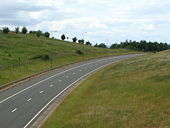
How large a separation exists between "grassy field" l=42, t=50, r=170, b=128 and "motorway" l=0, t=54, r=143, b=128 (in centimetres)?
231

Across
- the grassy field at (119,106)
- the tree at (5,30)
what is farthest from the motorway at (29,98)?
the tree at (5,30)

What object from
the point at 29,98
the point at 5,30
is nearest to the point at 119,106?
the point at 29,98

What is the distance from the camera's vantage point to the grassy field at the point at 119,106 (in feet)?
84.3

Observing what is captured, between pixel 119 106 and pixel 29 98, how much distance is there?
13.2m

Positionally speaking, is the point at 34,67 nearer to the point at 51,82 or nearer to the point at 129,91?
the point at 51,82

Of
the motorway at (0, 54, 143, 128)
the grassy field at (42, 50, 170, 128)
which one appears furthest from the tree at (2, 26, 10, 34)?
the grassy field at (42, 50, 170, 128)

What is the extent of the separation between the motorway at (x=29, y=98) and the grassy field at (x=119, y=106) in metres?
2.31

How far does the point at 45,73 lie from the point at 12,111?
34201mm

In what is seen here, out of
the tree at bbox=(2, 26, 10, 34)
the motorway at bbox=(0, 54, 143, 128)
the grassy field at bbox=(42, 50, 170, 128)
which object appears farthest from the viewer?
the tree at bbox=(2, 26, 10, 34)

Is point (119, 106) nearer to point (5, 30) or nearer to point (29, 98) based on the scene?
point (29, 98)

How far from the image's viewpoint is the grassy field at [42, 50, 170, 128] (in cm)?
2570

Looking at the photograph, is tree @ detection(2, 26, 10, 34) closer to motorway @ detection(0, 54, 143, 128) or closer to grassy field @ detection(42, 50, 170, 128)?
motorway @ detection(0, 54, 143, 128)

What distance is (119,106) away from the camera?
105ft

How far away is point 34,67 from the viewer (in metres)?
73.0
